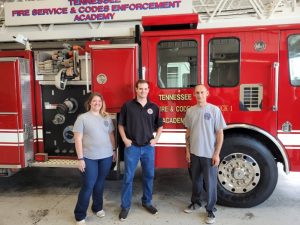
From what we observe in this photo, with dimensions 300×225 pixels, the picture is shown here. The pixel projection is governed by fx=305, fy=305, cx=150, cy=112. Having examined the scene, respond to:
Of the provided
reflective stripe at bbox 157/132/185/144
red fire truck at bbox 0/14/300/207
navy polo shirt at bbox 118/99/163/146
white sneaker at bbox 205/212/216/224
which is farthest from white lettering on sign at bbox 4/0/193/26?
white sneaker at bbox 205/212/216/224

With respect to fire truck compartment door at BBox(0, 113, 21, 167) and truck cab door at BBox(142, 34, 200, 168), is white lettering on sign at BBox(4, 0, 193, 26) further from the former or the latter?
fire truck compartment door at BBox(0, 113, 21, 167)

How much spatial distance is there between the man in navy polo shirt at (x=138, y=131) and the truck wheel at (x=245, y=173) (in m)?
1.00

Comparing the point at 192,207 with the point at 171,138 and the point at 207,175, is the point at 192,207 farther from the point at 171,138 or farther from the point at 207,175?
the point at 171,138

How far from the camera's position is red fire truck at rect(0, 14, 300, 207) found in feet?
12.8

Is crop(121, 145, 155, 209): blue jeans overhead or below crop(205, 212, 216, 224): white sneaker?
overhead

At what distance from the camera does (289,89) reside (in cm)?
389

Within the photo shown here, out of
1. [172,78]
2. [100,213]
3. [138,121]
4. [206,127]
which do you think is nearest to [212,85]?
[172,78]

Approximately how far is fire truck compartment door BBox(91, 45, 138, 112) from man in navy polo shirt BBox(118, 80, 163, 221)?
1.32 ft

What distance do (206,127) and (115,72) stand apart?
145 centimetres

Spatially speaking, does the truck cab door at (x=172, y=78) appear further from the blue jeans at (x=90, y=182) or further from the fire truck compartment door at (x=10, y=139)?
the fire truck compartment door at (x=10, y=139)

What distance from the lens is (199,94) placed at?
3.69 m

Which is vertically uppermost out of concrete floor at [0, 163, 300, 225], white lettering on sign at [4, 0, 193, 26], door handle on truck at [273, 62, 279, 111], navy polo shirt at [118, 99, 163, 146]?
white lettering on sign at [4, 0, 193, 26]

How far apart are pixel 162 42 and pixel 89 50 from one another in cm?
109

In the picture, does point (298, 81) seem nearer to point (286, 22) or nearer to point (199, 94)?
point (286, 22)
